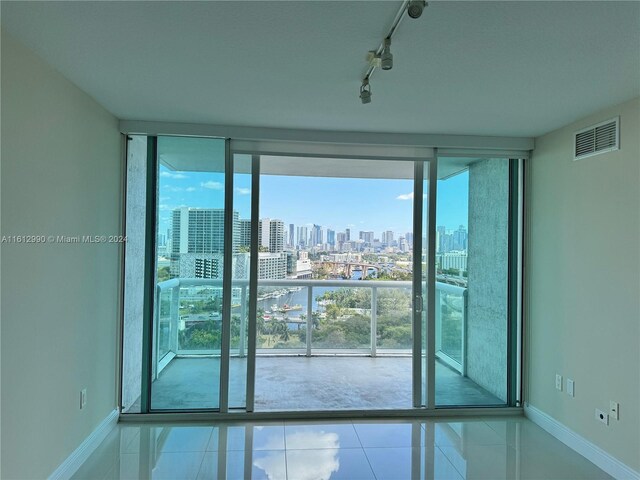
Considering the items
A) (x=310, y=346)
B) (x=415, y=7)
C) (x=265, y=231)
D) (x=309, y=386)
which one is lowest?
(x=309, y=386)

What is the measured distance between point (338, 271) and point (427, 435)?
2.32 m

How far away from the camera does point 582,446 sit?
2725 mm

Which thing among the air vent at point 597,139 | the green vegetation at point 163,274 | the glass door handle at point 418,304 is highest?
the air vent at point 597,139

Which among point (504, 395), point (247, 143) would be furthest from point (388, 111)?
point (504, 395)

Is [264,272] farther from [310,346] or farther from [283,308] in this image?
[310,346]

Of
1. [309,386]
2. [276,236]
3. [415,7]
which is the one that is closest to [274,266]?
[276,236]

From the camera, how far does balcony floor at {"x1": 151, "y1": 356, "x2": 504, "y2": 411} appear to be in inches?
127

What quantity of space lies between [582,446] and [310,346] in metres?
3.03

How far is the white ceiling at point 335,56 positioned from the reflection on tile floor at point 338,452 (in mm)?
2353

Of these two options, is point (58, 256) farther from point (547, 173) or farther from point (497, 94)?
point (547, 173)

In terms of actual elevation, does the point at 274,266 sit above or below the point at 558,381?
above

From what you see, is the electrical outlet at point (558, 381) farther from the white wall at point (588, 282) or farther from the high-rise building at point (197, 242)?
the high-rise building at point (197, 242)

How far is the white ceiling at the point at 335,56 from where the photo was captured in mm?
1558

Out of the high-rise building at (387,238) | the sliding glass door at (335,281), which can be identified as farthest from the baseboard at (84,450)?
the high-rise building at (387,238)
